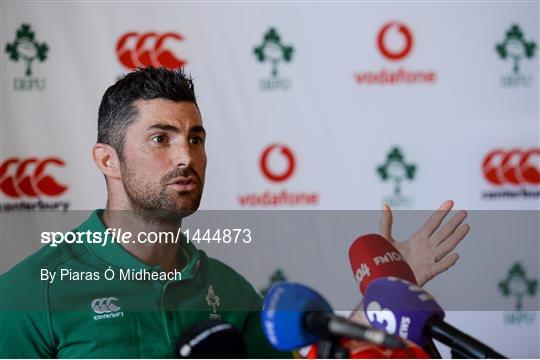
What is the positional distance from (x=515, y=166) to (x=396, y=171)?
51 centimetres

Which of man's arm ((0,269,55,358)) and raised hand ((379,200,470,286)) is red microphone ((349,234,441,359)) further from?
man's arm ((0,269,55,358))

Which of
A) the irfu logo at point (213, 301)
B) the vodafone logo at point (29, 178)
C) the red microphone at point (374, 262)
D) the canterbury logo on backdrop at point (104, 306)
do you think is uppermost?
the vodafone logo at point (29, 178)

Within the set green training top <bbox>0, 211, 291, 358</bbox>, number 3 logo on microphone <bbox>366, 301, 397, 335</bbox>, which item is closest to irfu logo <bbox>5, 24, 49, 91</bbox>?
green training top <bbox>0, 211, 291, 358</bbox>

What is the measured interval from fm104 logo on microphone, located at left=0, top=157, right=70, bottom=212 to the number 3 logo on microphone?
1868 millimetres

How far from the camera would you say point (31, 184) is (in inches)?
113

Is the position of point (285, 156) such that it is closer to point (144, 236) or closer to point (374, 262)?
point (144, 236)

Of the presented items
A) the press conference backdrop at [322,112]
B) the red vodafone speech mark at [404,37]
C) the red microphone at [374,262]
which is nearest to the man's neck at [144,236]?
the red microphone at [374,262]

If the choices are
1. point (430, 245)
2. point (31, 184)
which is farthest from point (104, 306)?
point (31, 184)

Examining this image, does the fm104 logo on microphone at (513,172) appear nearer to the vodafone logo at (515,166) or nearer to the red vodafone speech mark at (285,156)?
the vodafone logo at (515,166)

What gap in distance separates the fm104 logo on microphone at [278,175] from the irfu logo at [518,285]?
898 millimetres

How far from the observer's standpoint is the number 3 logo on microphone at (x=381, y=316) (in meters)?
1.18

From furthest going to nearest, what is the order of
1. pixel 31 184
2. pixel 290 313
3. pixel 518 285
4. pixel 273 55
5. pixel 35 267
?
1. pixel 518 285
2. pixel 273 55
3. pixel 31 184
4. pixel 35 267
5. pixel 290 313

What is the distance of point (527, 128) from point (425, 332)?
6.95ft

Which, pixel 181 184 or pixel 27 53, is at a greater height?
pixel 27 53
